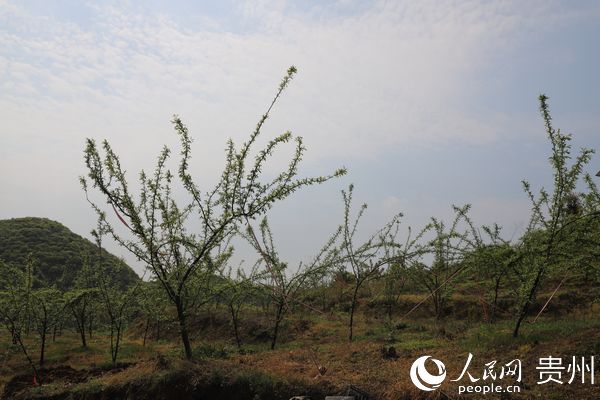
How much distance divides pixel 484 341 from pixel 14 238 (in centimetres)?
4052

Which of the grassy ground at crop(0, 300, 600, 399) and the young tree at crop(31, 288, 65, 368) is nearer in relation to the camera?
the grassy ground at crop(0, 300, 600, 399)

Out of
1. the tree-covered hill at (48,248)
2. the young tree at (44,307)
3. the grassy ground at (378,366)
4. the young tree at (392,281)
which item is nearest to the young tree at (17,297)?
the young tree at (44,307)

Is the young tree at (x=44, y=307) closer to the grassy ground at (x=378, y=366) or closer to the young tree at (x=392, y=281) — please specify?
the grassy ground at (x=378, y=366)

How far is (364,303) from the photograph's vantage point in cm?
2423

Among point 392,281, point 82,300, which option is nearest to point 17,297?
point 82,300

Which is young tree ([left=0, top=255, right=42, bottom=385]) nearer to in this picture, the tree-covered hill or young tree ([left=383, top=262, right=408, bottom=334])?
young tree ([left=383, top=262, right=408, bottom=334])

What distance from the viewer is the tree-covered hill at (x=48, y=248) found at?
33.3m

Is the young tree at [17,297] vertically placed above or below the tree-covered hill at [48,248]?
below

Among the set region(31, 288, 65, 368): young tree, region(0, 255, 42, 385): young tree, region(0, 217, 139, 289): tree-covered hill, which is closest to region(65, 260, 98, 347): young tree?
region(31, 288, 65, 368): young tree

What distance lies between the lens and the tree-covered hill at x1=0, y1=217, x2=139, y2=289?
Answer: 1313 inches

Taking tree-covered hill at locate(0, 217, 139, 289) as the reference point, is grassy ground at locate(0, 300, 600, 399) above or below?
below

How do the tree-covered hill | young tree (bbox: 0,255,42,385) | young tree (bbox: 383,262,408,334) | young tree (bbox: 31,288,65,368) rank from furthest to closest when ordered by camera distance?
the tree-covered hill < young tree (bbox: 383,262,408,334) < young tree (bbox: 31,288,65,368) < young tree (bbox: 0,255,42,385)

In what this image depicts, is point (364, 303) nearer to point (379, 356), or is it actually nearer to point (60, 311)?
point (379, 356)

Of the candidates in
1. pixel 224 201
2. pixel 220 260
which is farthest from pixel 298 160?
pixel 220 260
